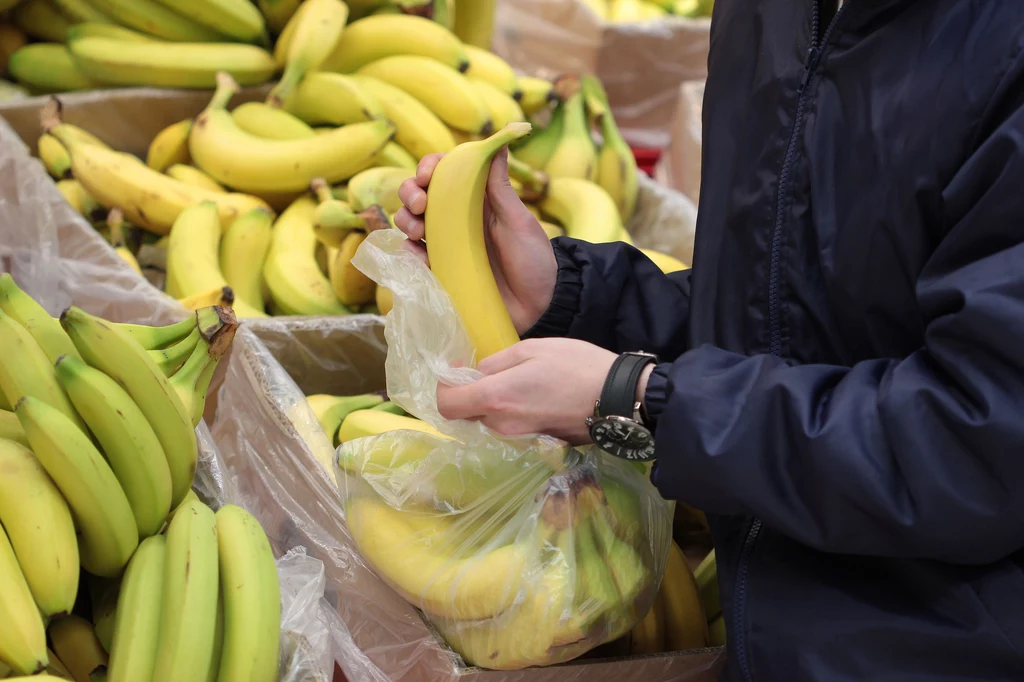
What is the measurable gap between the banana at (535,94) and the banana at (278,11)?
0.50 metres

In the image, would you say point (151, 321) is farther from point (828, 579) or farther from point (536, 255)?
point (828, 579)

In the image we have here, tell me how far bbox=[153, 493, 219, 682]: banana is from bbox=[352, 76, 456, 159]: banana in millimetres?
1109

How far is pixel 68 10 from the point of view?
1820mm

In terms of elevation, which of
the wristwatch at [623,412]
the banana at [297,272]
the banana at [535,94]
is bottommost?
the banana at [297,272]

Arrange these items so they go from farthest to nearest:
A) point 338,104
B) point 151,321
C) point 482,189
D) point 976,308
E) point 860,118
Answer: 1. point 338,104
2. point 151,321
3. point 482,189
4. point 860,118
5. point 976,308

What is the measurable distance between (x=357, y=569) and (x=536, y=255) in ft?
1.32

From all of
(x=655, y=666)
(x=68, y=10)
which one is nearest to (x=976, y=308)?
(x=655, y=666)

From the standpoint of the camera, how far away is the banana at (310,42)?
1.71 m

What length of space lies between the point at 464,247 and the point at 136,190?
35.6 inches

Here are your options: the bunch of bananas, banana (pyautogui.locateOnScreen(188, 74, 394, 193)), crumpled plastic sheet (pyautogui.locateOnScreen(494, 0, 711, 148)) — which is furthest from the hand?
the bunch of bananas

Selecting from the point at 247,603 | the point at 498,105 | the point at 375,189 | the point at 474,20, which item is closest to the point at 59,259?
the point at 375,189

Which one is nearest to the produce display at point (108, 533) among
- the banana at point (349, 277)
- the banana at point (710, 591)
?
the banana at point (710, 591)

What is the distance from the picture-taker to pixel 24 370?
731 mm

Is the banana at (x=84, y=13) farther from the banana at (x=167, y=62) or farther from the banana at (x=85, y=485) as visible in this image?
the banana at (x=85, y=485)
